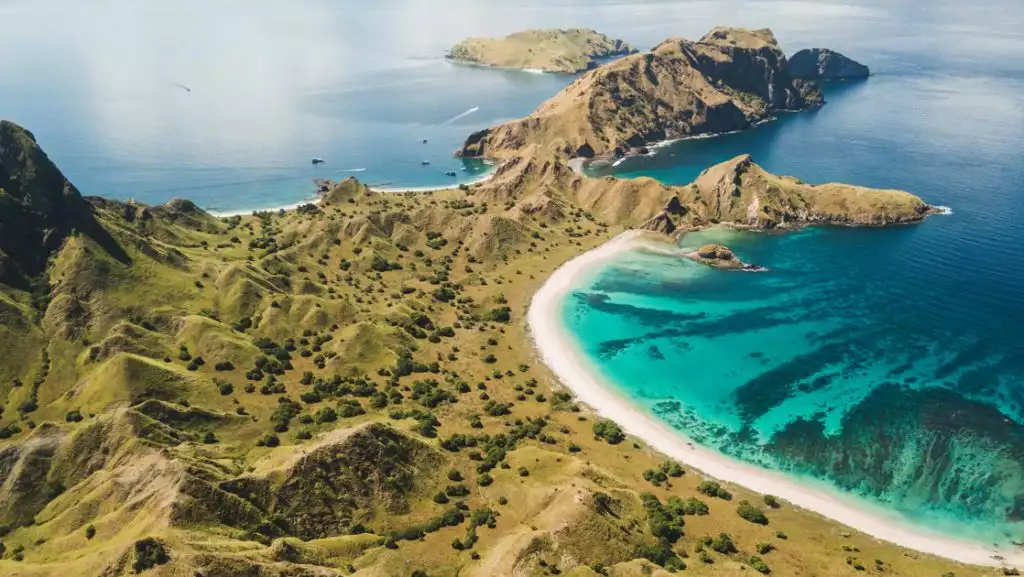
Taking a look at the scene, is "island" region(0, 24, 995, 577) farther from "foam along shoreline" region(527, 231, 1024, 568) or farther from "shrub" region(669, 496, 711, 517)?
"foam along shoreline" region(527, 231, 1024, 568)

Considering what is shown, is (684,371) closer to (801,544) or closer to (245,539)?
(801,544)

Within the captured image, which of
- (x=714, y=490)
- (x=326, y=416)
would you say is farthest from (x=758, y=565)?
(x=326, y=416)

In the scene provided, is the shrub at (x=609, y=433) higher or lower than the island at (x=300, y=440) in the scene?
lower

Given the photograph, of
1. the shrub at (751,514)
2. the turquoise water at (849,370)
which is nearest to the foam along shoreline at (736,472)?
the turquoise water at (849,370)

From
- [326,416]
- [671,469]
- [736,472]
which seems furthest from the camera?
[326,416]

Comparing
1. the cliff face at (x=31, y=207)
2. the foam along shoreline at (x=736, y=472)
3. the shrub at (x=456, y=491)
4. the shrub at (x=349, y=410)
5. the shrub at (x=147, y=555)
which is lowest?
the foam along shoreline at (x=736, y=472)

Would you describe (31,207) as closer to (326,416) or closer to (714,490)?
(326,416)

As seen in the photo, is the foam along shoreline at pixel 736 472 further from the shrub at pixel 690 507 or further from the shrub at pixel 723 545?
the shrub at pixel 723 545
